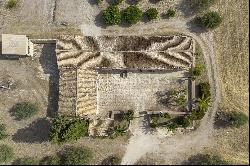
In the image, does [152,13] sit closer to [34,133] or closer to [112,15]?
[112,15]

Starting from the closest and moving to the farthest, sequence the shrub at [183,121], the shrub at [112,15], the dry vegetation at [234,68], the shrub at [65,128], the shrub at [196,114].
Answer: the shrub at [65,128], the shrub at [183,121], the shrub at [196,114], the dry vegetation at [234,68], the shrub at [112,15]

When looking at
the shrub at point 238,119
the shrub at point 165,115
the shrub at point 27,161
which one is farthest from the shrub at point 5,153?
the shrub at point 238,119

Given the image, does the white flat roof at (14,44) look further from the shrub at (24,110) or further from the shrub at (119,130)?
the shrub at (119,130)

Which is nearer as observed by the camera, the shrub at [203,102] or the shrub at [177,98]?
the shrub at [203,102]

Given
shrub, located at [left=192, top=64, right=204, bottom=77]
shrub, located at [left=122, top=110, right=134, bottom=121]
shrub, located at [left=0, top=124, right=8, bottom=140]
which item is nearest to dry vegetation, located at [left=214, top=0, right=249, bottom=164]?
shrub, located at [left=192, top=64, right=204, bottom=77]

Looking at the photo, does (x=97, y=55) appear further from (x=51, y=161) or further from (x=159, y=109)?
(x=51, y=161)

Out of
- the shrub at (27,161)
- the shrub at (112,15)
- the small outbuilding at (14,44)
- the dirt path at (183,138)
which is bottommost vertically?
the shrub at (27,161)
